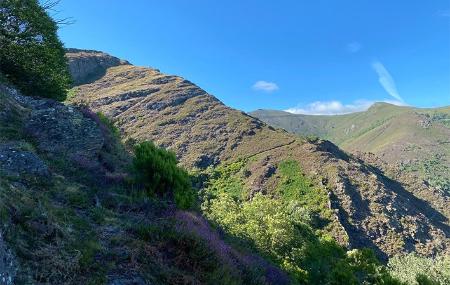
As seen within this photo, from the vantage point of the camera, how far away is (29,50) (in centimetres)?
2373

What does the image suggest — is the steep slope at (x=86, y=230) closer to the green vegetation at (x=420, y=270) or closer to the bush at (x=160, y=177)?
the bush at (x=160, y=177)

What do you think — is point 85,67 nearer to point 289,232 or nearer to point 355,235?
point 355,235

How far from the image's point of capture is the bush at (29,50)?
22.9 m

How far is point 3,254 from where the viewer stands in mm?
6250

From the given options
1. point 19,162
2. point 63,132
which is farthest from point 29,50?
point 19,162

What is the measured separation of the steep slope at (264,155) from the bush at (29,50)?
200ft

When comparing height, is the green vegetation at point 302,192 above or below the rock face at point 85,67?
below

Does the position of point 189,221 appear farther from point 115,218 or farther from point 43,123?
point 43,123

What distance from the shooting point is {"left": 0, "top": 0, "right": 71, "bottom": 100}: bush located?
75.0ft

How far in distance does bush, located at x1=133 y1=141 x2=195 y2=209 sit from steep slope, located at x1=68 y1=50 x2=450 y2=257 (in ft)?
245

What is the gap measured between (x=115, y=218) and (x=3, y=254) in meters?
4.25

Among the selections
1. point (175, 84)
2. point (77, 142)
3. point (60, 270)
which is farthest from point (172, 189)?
point (175, 84)

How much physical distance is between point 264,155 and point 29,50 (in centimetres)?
10405

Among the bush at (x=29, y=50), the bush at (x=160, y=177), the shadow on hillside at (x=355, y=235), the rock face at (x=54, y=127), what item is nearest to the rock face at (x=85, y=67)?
the shadow on hillside at (x=355, y=235)
